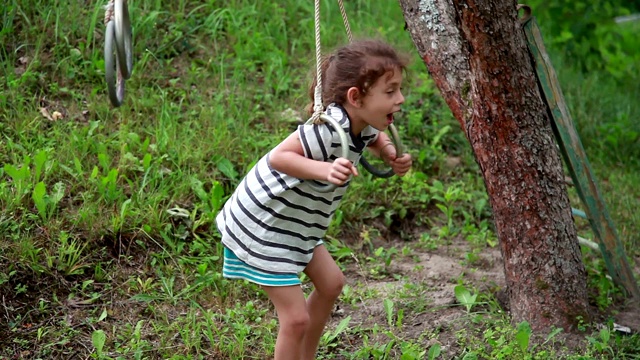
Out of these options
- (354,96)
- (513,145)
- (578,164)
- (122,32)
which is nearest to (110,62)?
(122,32)

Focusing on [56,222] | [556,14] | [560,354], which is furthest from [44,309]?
[556,14]

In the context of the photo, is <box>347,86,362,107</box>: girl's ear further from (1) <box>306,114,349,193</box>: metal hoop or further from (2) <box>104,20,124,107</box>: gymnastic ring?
(2) <box>104,20,124,107</box>: gymnastic ring

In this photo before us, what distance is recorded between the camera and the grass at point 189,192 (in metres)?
3.95

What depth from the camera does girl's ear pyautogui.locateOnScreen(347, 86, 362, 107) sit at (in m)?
3.06

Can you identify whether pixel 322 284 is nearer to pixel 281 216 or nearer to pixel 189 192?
pixel 281 216

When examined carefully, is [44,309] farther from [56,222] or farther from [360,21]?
[360,21]

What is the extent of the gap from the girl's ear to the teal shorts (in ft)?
2.34

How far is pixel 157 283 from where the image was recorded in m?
4.26

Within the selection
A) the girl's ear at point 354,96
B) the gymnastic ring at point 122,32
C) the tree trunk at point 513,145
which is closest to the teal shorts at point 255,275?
the girl's ear at point 354,96

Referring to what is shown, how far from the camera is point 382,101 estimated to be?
3072 mm

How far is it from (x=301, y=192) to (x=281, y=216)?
0.41 ft

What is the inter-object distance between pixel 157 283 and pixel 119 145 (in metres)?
1.04

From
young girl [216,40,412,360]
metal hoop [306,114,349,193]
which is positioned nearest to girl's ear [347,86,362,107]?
young girl [216,40,412,360]

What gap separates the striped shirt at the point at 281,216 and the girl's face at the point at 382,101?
0.09 meters
